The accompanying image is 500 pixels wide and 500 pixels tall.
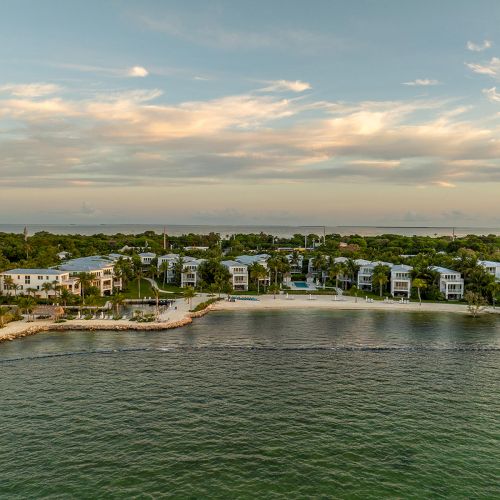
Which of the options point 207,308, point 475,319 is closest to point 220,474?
point 207,308

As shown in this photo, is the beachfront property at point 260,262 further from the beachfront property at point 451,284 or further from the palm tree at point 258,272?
the beachfront property at point 451,284

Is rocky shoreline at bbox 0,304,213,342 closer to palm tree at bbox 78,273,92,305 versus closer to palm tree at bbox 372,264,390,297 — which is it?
palm tree at bbox 78,273,92,305

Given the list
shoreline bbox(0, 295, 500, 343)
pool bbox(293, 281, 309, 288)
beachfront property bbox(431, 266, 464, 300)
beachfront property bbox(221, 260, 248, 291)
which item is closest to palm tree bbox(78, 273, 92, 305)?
shoreline bbox(0, 295, 500, 343)

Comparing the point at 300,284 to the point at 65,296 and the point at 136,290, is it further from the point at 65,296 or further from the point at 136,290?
the point at 65,296

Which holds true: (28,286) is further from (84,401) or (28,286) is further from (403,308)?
(403,308)

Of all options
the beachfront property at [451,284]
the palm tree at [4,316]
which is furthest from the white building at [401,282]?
the palm tree at [4,316]
